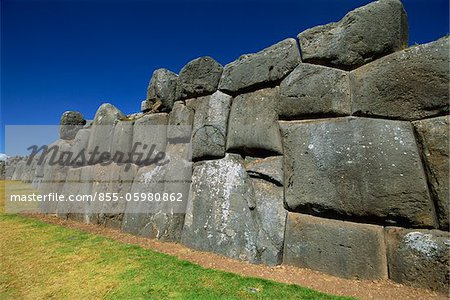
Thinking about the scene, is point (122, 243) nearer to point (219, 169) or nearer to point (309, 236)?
point (219, 169)

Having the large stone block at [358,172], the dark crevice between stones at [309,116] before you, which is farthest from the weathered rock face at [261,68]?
the large stone block at [358,172]

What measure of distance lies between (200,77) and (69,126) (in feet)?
23.2

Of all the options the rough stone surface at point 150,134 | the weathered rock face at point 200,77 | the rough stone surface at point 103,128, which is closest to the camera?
the weathered rock face at point 200,77

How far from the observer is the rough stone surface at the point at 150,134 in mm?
7527

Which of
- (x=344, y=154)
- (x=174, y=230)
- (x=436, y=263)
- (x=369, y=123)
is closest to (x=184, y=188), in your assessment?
(x=174, y=230)

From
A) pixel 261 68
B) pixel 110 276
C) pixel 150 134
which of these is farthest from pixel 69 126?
pixel 261 68

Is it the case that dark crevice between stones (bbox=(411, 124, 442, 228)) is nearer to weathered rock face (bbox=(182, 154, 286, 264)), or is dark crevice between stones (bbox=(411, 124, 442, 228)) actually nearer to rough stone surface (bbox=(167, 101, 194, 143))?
weathered rock face (bbox=(182, 154, 286, 264))

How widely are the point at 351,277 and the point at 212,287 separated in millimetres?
2100

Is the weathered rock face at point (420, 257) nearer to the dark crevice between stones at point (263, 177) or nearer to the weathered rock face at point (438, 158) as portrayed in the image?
the weathered rock face at point (438, 158)

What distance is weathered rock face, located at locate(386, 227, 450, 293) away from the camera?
3.50 meters

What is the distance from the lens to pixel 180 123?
281 inches

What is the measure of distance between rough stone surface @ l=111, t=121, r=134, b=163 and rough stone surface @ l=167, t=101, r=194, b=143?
163cm

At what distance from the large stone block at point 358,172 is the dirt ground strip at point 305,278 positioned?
0.89m

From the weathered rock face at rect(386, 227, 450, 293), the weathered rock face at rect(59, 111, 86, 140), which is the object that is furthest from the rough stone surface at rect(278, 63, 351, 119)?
the weathered rock face at rect(59, 111, 86, 140)
